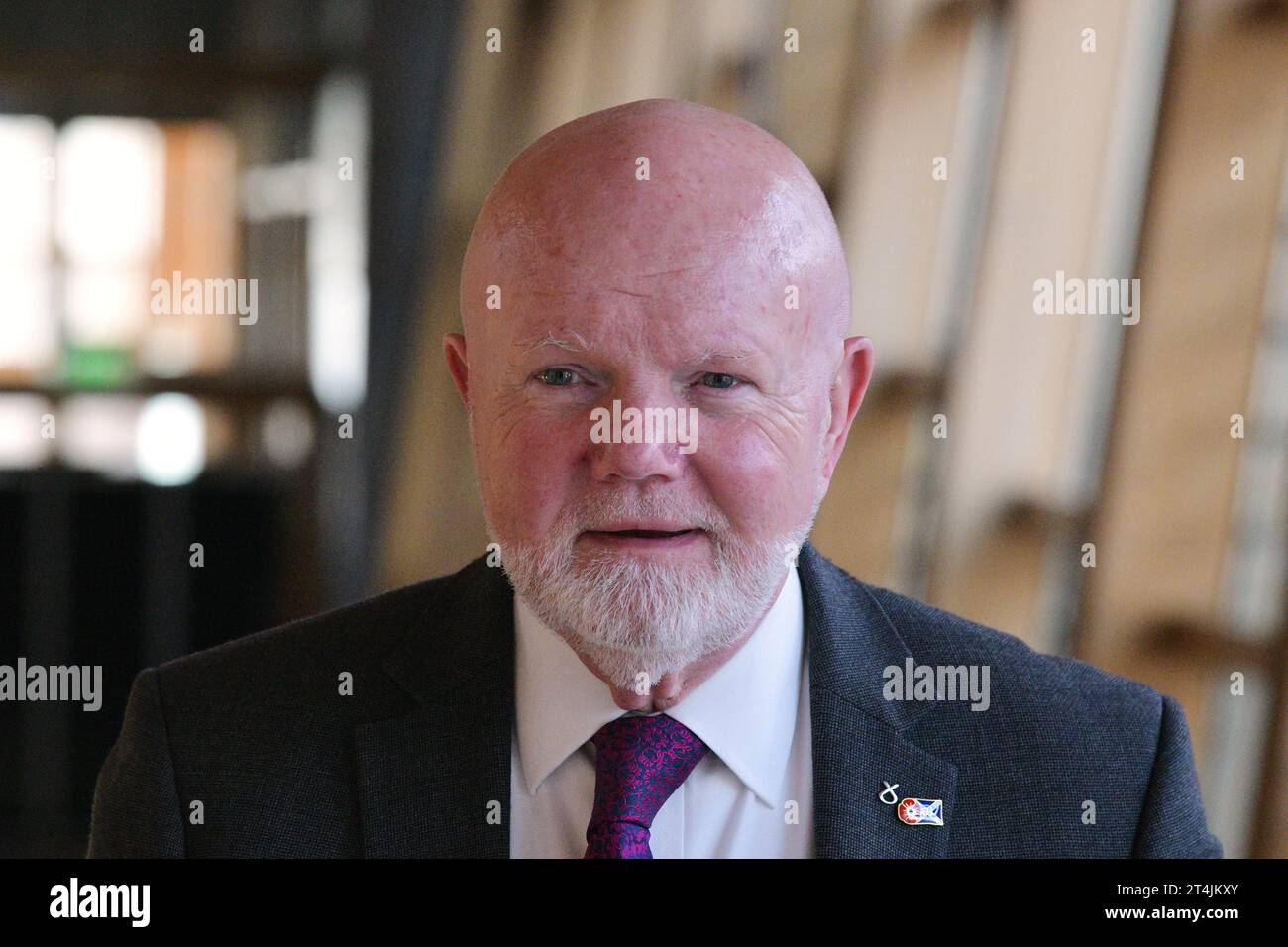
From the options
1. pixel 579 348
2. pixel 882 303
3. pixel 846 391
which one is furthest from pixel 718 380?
pixel 882 303

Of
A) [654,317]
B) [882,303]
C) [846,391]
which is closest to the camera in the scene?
[654,317]

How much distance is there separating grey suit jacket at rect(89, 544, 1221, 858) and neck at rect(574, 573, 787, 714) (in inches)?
3.1

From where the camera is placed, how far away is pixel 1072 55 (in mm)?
2279

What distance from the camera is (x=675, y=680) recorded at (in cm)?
138

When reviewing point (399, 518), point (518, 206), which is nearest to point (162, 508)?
point (399, 518)

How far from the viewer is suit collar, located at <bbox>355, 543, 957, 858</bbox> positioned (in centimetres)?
136

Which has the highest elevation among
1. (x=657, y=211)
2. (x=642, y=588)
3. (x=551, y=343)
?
(x=657, y=211)

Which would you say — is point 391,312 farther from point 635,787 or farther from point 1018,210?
point 635,787

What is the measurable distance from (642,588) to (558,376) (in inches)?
9.2

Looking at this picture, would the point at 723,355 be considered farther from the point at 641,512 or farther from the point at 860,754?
the point at 860,754

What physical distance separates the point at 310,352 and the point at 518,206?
3.61 m

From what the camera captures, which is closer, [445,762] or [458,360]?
[445,762]

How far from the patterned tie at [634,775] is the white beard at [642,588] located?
45 mm
